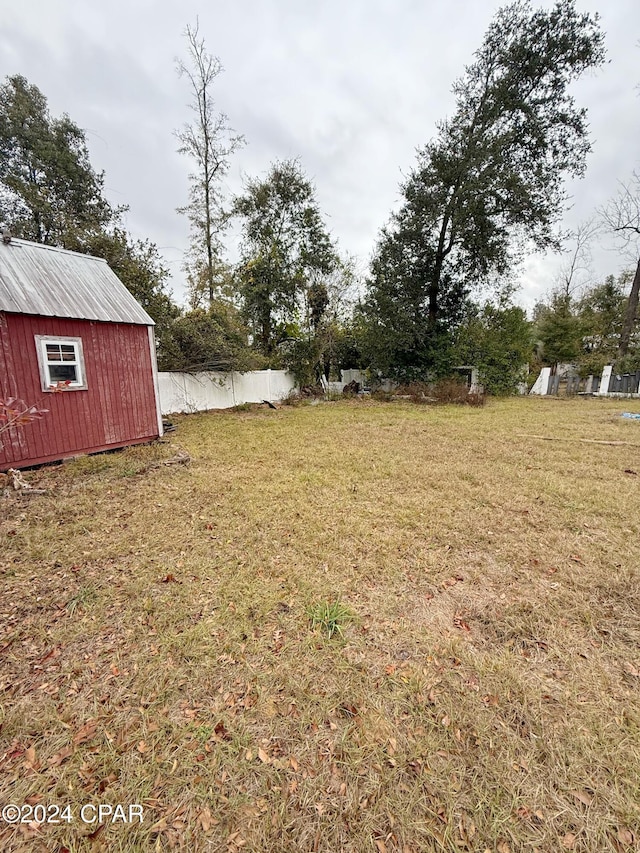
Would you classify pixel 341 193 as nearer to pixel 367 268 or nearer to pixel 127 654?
pixel 367 268

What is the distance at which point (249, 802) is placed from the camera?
136cm

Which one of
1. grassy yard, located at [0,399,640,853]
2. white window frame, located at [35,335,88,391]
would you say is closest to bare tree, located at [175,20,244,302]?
white window frame, located at [35,335,88,391]

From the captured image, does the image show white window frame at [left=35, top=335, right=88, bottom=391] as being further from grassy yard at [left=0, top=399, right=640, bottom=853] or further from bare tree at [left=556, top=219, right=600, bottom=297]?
bare tree at [left=556, top=219, right=600, bottom=297]

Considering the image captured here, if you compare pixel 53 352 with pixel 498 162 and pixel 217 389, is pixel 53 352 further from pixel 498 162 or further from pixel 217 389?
pixel 498 162

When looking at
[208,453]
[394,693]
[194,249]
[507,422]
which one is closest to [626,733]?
[394,693]

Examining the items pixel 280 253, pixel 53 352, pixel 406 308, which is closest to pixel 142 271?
pixel 53 352

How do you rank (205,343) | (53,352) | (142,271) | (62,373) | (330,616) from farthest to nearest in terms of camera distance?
(205,343) → (142,271) → (62,373) → (53,352) → (330,616)

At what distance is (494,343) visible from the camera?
15.2 metres

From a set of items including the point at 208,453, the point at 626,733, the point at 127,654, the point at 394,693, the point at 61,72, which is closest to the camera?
the point at 626,733

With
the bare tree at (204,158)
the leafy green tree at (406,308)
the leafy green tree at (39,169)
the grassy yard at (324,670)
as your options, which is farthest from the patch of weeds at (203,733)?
the leafy green tree at (39,169)

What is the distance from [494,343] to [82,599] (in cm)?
1664

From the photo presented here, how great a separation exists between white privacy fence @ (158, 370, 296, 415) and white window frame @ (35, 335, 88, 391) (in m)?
4.46

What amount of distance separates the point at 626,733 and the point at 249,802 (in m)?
Answer: 1.74

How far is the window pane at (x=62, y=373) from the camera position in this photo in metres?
5.76
